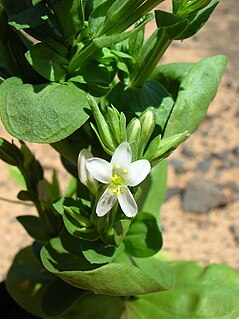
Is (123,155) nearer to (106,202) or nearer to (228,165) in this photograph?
(106,202)

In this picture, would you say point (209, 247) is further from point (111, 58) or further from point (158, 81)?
point (111, 58)

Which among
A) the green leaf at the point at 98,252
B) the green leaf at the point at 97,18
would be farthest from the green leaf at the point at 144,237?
the green leaf at the point at 97,18

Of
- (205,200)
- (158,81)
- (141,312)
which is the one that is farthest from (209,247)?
(158,81)

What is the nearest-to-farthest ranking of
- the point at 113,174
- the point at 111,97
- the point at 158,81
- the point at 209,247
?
the point at 113,174 < the point at 111,97 < the point at 158,81 < the point at 209,247

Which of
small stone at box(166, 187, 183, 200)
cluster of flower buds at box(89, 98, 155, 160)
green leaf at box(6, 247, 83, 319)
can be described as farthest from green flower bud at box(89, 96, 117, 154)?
small stone at box(166, 187, 183, 200)

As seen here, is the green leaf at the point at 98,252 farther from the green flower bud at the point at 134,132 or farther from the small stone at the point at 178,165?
the small stone at the point at 178,165

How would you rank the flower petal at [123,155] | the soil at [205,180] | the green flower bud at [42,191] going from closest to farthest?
the flower petal at [123,155]
the green flower bud at [42,191]
the soil at [205,180]

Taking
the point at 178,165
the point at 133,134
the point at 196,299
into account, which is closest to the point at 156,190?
the point at 196,299
